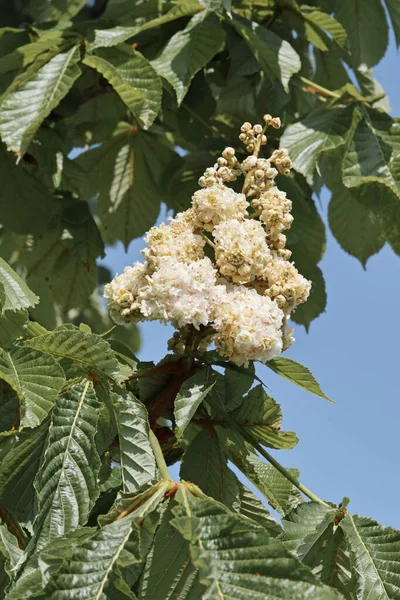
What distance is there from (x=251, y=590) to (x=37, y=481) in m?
0.45

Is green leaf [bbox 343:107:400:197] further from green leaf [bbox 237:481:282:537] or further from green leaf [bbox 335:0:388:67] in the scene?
green leaf [bbox 237:481:282:537]

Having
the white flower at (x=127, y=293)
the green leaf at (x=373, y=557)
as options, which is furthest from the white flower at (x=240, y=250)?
the green leaf at (x=373, y=557)

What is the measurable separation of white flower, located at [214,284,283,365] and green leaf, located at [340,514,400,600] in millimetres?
341

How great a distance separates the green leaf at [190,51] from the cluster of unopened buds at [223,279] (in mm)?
899

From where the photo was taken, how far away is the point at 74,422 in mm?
1503

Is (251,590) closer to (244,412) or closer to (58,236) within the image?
(244,412)

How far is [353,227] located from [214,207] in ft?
5.34

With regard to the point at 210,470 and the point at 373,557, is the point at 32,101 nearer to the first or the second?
the point at 210,470

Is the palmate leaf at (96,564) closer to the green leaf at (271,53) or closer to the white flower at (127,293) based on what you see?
the white flower at (127,293)

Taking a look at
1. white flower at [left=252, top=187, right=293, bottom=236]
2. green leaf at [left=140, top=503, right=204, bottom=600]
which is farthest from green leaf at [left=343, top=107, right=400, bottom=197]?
green leaf at [left=140, top=503, right=204, bottom=600]

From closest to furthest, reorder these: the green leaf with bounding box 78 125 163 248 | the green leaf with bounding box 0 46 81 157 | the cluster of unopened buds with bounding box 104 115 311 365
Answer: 1. the cluster of unopened buds with bounding box 104 115 311 365
2. the green leaf with bounding box 0 46 81 157
3. the green leaf with bounding box 78 125 163 248

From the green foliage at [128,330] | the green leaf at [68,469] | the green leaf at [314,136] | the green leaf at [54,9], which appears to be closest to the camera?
the green foliage at [128,330]

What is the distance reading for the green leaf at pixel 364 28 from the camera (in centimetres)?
313

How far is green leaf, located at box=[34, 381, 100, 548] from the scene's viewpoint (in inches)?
56.9
